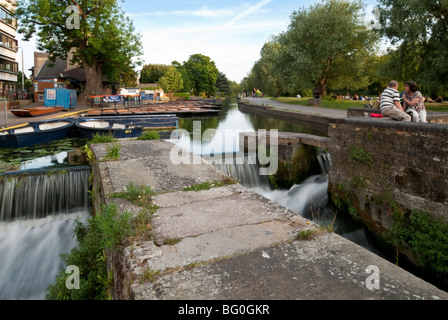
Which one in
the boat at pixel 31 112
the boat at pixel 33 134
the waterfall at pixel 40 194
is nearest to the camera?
the waterfall at pixel 40 194

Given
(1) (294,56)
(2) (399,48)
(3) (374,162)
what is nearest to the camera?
(3) (374,162)

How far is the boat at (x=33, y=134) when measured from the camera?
1191cm

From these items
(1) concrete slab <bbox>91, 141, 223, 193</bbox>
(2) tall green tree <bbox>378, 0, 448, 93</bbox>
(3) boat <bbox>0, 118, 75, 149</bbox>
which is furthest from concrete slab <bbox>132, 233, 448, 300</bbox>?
(2) tall green tree <bbox>378, 0, 448, 93</bbox>

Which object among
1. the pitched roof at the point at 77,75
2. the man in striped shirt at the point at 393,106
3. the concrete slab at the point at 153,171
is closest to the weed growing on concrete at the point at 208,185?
the concrete slab at the point at 153,171

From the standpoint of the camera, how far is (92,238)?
3906 mm

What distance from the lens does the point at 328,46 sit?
27062 mm

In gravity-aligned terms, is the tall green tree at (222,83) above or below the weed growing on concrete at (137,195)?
above

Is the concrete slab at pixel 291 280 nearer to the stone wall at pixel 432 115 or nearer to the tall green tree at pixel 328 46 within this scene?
the stone wall at pixel 432 115

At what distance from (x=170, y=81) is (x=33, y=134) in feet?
185

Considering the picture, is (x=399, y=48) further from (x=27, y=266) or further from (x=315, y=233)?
(x=27, y=266)

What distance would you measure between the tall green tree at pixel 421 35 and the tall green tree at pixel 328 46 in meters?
6.46

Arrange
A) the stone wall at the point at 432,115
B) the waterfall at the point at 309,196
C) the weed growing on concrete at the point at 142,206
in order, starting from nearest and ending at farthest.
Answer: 1. the weed growing on concrete at the point at 142,206
2. the waterfall at the point at 309,196
3. the stone wall at the point at 432,115
